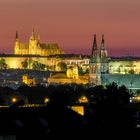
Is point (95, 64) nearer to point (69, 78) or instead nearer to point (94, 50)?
point (94, 50)

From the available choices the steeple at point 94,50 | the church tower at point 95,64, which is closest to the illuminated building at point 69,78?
the church tower at point 95,64

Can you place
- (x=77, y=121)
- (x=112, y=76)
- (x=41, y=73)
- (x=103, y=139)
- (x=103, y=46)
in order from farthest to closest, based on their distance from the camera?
(x=41, y=73) → (x=103, y=46) → (x=112, y=76) → (x=77, y=121) → (x=103, y=139)

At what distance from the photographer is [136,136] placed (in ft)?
96.8

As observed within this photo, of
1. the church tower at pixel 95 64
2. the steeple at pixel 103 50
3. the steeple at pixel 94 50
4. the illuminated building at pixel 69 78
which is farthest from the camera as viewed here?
the steeple at pixel 103 50

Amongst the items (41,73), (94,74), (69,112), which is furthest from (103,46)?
(69,112)

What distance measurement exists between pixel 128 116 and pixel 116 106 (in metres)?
1.58

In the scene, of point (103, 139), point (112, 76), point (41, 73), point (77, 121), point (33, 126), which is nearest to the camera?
point (103, 139)

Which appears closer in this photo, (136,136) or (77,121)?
(136,136)

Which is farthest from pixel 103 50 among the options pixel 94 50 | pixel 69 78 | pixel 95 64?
pixel 69 78

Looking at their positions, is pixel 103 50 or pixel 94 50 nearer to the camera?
pixel 94 50

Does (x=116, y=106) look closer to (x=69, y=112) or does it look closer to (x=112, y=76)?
(x=69, y=112)

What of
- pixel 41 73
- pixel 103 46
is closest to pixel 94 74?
pixel 103 46

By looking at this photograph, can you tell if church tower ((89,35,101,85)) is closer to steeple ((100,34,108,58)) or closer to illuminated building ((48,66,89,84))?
steeple ((100,34,108,58))

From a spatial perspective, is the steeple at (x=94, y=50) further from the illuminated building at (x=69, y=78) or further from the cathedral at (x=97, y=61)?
the illuminated building at (x=69, y=78)
